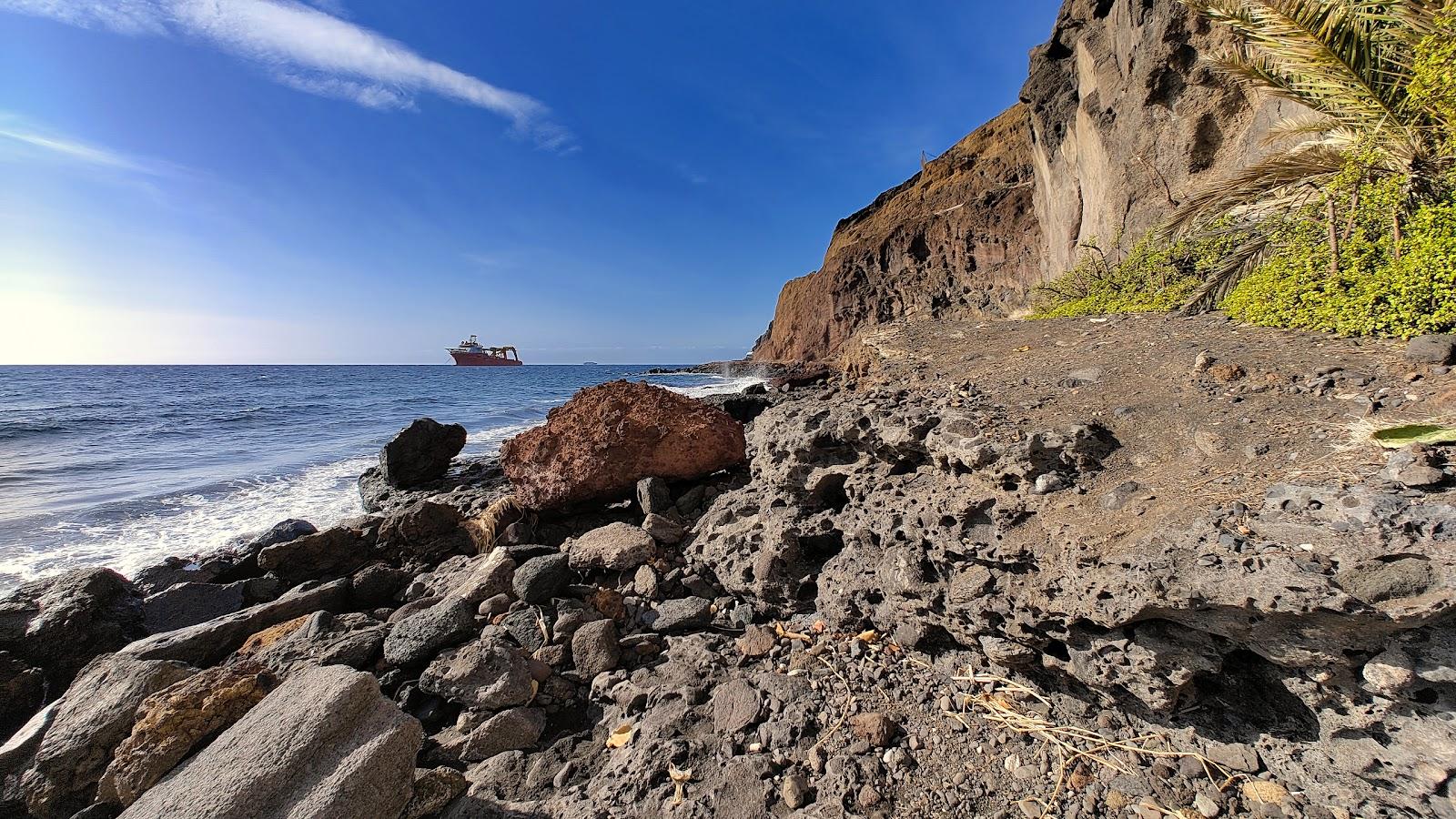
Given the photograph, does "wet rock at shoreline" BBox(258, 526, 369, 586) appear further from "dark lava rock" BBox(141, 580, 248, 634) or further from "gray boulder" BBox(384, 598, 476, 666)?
"gray boulder" BBox(384, 598, 476, 666)

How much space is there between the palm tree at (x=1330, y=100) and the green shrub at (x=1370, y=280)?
13cm

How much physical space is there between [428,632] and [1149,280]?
9679mm

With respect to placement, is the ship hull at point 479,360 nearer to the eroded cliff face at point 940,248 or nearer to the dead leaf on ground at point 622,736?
the eroded cliff face at point 940,248

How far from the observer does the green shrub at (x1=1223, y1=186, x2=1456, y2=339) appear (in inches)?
108

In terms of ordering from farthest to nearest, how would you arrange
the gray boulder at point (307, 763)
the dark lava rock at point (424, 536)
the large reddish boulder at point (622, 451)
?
the dark lava rock at point (424, 536), the large reddish boulder at point (622, 451), the gray boulder at point (307, 763)

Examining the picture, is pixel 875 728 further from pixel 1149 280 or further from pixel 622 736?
pixel 1149 280

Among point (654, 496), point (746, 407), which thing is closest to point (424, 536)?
point (654, 496)

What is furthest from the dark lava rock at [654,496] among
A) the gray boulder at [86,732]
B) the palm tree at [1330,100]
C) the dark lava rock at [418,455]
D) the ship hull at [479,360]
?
the ship hull at [479,360]

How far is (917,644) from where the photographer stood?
8.35ft

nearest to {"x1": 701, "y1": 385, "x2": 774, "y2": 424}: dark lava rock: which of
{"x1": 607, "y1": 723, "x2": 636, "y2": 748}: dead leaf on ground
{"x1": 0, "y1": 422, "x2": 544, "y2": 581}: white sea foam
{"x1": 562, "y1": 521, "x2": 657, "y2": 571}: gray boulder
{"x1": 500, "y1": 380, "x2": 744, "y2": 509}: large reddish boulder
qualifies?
{"x1": 500, "y1": 380, "x2": 744, "y2": 509}: large reddish boulder

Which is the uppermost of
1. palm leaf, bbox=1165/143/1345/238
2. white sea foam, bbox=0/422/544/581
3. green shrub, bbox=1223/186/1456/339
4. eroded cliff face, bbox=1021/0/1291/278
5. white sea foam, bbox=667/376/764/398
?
eroded cliff face, bbox=1021/0/1291/278

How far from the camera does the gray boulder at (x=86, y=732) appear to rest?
241cm

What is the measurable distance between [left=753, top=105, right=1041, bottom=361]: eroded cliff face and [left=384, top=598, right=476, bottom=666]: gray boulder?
20724 mm

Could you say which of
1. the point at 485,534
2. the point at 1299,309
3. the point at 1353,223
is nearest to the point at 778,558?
the point at 485,534
